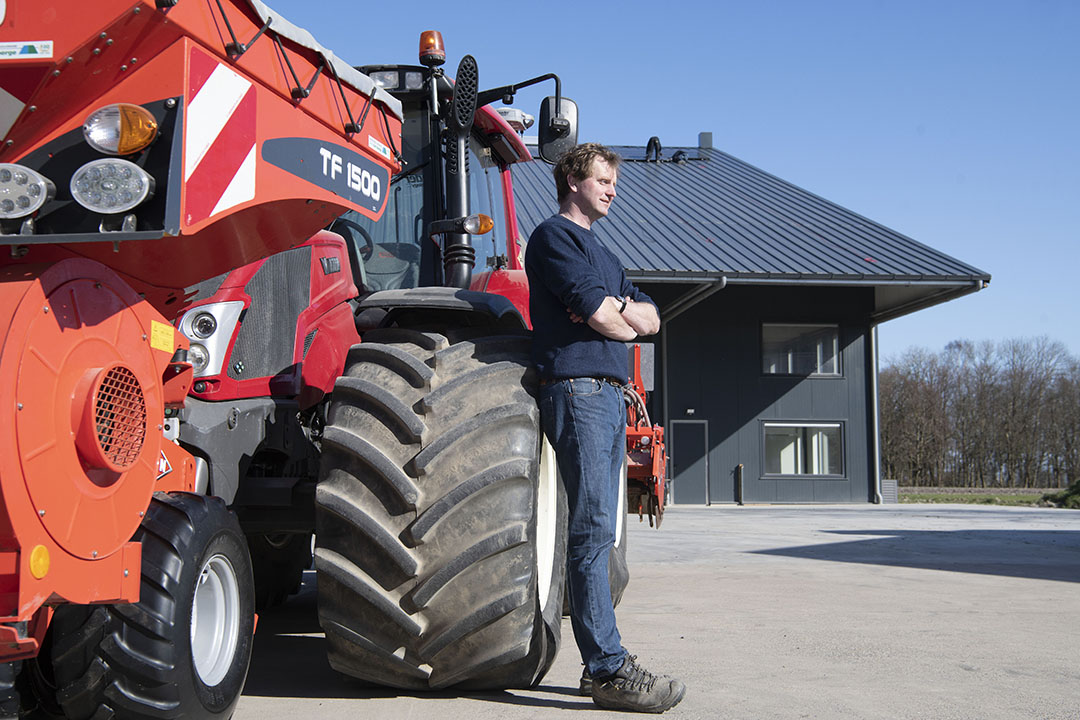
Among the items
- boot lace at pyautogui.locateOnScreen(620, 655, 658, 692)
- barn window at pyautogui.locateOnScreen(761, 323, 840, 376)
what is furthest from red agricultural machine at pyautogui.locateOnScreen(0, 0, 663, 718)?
barn window at pyautogui.locateOnScreen(761, 323, 840, 376)

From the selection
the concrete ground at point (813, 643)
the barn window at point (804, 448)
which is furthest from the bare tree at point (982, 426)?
the concrete ground at point (813, 643)

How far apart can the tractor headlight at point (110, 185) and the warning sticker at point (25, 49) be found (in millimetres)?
280

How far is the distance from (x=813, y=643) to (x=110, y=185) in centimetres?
383

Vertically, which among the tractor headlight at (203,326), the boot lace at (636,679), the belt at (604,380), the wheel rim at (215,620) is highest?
the tractor headlight at (203,326)

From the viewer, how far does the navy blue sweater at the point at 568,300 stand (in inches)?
144

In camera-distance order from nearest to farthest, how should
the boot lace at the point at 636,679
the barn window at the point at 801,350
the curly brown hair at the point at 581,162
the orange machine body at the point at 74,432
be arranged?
the orange machine body at the point at 74,432, the boot lace at the point at 636,679, the curly brown hair at the point at 581,162, the barn window at the point at 801,350

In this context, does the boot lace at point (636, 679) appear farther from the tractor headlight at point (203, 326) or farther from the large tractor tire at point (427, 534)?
the tractor headlight at point (203, 326)

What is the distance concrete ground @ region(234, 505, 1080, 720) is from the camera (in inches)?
142

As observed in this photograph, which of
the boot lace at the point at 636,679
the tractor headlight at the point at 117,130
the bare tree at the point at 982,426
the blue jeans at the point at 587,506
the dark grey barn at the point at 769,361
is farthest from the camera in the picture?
the bare tree at the point at 982,426

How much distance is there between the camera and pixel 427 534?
3242 mm

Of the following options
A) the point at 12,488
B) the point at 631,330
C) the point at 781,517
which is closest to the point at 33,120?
the point at 12,488

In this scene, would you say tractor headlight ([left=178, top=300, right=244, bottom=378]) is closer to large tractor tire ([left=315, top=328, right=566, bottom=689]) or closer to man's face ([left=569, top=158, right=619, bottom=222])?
large tractor tire ([left=315, top=328, right=566, bottom=689])

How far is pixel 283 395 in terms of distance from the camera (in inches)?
155

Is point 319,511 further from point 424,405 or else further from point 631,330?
point 631,330
